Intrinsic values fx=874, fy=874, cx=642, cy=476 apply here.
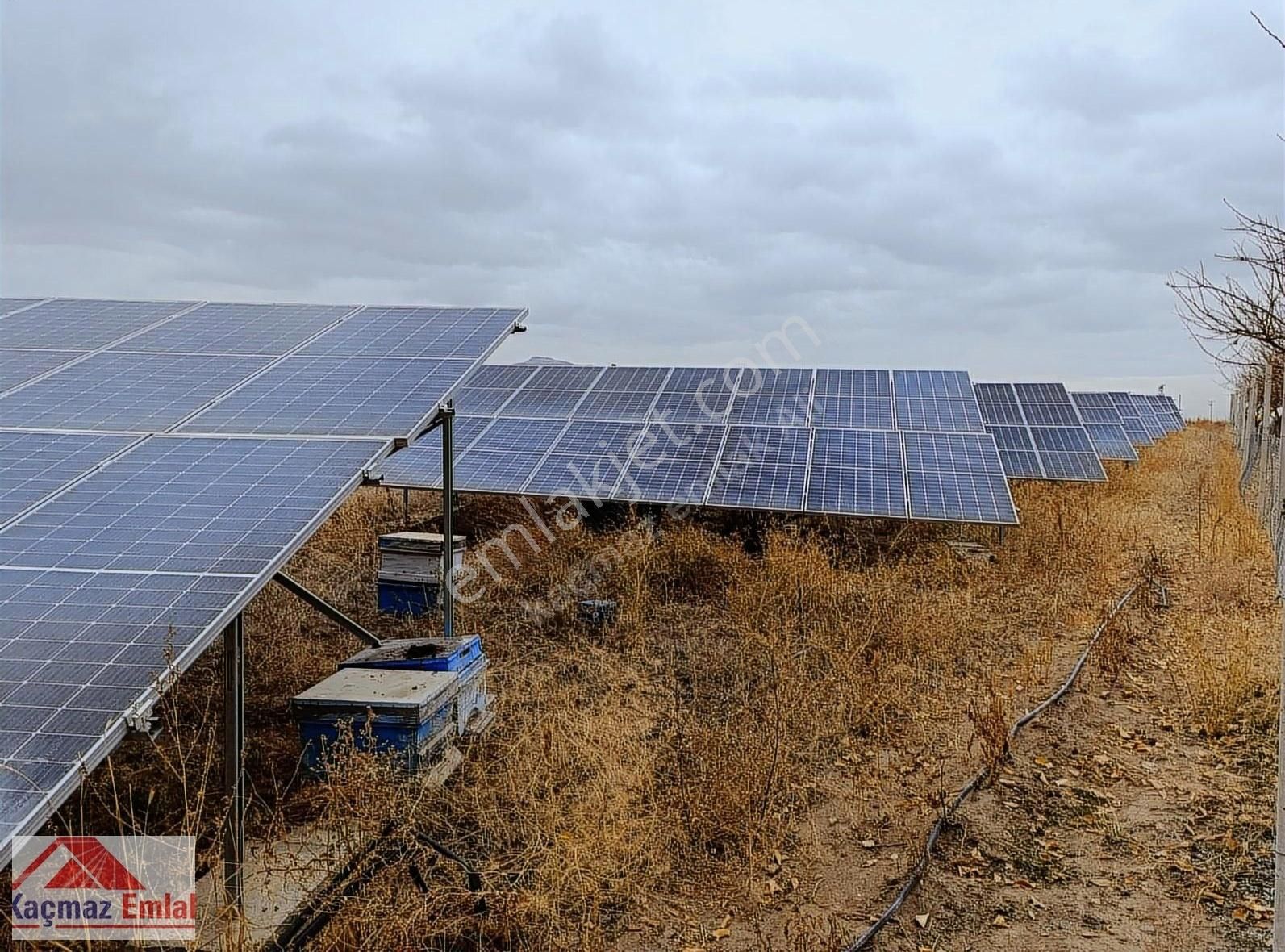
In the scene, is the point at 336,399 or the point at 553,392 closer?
the point at 336,399

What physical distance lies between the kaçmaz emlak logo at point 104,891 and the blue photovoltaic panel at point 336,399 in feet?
7.93

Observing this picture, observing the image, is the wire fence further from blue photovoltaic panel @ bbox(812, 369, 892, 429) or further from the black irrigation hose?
blue photovoltaic panel @ bbox(812, 369, 892, 429)

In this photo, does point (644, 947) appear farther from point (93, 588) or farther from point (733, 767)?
point (93, 588)

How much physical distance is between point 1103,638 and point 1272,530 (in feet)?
13.3

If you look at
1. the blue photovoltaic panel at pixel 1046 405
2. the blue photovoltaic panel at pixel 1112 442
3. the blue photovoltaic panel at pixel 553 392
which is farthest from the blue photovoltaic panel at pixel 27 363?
the blue photovoltaic panel at pixel 1112 442

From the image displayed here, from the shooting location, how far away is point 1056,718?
6.76 meters

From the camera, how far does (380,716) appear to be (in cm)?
494

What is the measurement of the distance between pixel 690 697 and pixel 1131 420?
28.9 m

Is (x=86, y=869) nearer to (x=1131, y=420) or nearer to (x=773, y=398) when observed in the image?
(x=773, y=398)

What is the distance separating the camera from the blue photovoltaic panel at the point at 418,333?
6.71m

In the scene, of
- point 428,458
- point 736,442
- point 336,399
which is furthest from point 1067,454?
point 336,399

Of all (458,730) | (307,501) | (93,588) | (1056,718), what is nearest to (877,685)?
(1056,718)

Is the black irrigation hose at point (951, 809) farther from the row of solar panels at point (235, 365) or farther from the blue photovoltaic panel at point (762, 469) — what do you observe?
the blue photovoltaic panel at point (762, 469)

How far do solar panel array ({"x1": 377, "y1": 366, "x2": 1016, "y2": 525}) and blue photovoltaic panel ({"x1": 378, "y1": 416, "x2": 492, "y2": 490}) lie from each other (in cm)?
3
